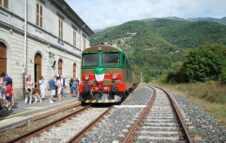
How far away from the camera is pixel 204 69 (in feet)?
126

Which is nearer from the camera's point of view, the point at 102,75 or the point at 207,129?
the point at 207,129

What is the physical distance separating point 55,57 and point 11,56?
25.3ft

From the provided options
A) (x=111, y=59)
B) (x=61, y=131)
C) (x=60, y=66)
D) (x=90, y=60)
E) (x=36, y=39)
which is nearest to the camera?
(x=61, y=131)

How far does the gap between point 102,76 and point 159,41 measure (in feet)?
426

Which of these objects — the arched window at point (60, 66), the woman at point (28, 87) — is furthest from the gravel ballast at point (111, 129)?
the arched window at point (60, 66)

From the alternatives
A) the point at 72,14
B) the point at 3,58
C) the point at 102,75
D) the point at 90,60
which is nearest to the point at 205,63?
the point at 72,14

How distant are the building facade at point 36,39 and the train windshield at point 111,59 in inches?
217

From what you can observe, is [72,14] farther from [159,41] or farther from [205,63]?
[159,41]

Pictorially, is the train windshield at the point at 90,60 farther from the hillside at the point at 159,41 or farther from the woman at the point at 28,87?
the hillside at the point at 159,41

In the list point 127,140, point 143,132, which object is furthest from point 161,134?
point 127,140

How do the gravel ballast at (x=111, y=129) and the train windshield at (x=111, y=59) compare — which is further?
the train windshield at (x=111, y=59)

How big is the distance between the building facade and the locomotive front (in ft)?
14.8

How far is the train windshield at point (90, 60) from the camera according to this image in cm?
1497

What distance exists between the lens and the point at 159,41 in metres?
141
